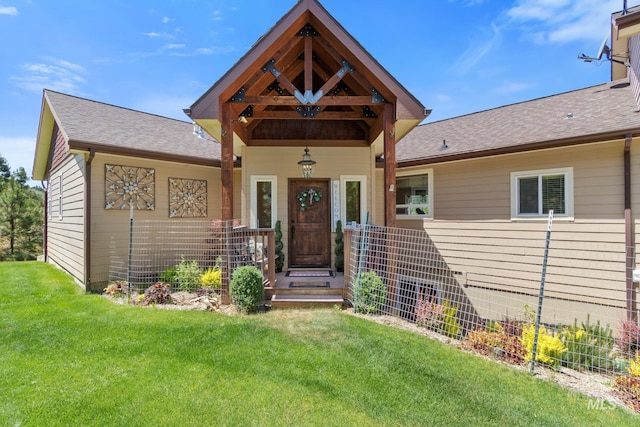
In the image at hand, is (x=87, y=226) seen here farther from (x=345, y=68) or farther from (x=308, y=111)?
(x=345, y=68)

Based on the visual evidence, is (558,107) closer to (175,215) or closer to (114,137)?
(175,215)

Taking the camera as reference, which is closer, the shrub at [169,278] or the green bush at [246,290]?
the green bush at [246,290]

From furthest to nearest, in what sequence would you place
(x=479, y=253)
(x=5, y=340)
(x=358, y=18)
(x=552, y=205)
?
(x=358, y=18) < (x=479, y=253) < (x=552, y=205) < (x=5, y=340)

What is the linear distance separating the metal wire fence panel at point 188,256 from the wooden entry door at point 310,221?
961 mm

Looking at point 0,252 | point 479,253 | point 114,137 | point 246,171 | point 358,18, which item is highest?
point 358,18

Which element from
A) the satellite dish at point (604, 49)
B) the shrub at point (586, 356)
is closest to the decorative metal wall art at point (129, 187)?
the shrub at point (586, 356)

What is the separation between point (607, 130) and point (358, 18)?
8.13 m

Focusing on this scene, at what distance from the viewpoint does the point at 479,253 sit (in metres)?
6.84

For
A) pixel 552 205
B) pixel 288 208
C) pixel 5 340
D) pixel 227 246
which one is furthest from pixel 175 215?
pixel 552 205

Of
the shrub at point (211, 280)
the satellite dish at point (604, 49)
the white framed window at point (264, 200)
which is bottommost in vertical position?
the shrub at point (211, 280)

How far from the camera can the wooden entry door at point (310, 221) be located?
7.78 metres

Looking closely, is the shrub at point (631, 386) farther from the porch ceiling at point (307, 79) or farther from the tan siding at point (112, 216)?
the tan siding at point (112, 216)

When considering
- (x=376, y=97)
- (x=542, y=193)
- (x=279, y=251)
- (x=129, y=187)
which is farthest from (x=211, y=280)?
(x=542, y=193)

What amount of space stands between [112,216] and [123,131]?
2.37 meters
